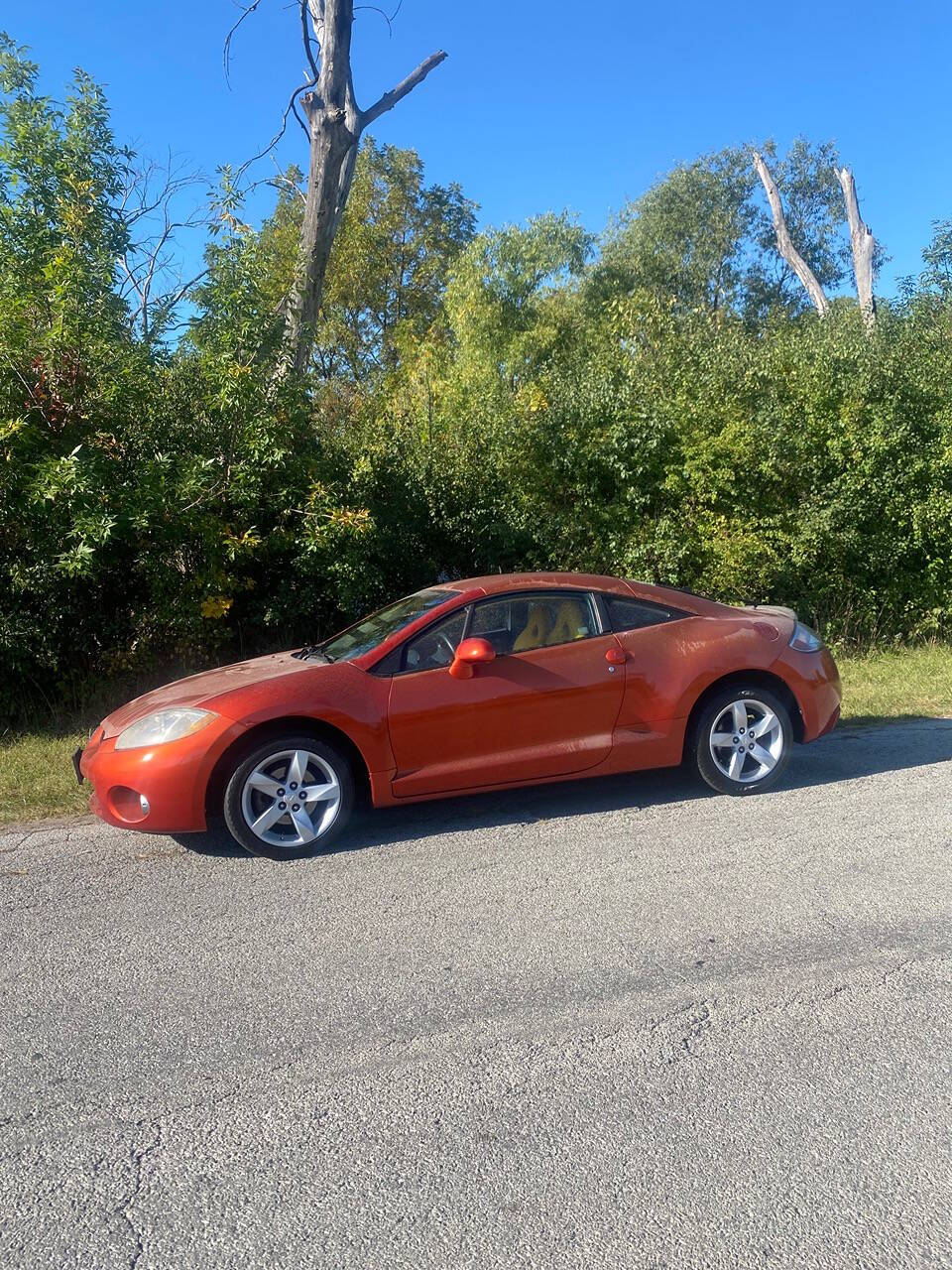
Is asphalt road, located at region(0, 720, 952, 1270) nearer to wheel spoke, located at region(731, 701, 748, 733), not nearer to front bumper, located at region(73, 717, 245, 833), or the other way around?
front bumper, located at region(73, 717, 245, 833)

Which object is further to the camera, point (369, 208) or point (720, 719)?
point (369, 208)

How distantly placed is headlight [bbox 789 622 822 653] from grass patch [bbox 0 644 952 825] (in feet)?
7.73

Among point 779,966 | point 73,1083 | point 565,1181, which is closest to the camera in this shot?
point 565,1181

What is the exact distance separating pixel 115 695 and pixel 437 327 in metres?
22.9

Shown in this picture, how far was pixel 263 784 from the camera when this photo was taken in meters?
5.40

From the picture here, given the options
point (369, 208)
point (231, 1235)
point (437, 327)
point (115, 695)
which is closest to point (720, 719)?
point (231, 1235)

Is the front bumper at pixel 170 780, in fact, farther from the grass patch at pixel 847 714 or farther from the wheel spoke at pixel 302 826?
the grass patch at pixel 847 714

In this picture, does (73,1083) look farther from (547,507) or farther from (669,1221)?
(547,507)

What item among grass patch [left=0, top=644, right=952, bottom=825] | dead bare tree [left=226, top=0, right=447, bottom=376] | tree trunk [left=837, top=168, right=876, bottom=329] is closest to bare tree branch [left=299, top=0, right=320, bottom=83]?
dead bare tree [left=226, top=0, right=447, bottom=376]

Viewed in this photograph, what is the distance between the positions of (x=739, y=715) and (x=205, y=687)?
330 cm

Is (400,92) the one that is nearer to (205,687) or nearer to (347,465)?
(347,465)

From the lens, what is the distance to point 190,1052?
3.42m

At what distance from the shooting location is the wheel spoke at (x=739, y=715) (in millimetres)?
6371

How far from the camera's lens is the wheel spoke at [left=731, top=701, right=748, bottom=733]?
251 inches
